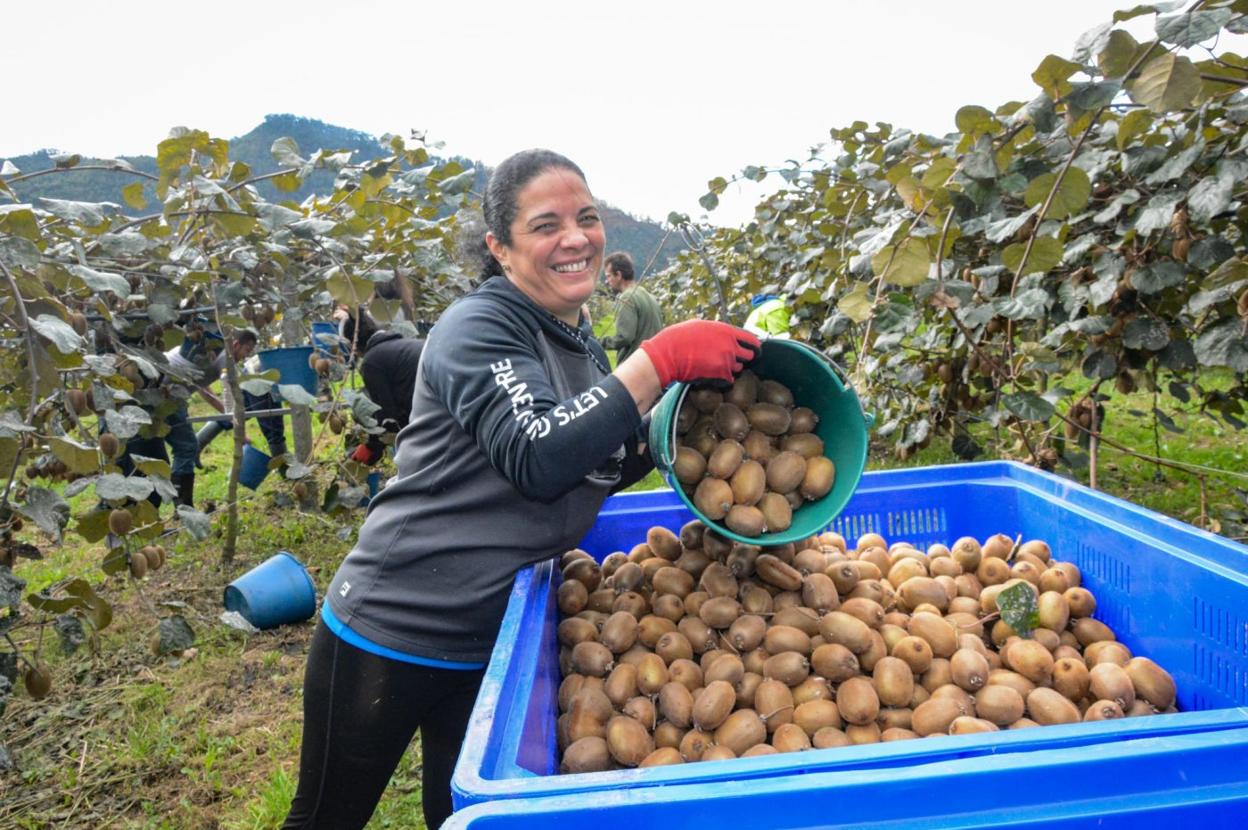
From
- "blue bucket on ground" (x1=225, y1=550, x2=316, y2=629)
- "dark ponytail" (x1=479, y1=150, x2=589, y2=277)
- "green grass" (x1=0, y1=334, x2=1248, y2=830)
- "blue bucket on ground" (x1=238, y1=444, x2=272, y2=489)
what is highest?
"dark ponytail" (x1=479, y1=150, x2=589, y2=277)

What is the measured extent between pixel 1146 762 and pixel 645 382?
0.83 meters

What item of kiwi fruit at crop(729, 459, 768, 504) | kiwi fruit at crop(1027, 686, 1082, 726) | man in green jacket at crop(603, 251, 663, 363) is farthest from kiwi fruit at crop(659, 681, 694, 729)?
man in green jacket at crop(603, 251, 663, 363)

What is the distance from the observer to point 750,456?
1646 millimetres

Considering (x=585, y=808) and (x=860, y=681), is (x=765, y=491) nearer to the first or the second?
(x=860, y=681)

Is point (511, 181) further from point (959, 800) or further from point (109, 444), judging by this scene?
point (109, 444)

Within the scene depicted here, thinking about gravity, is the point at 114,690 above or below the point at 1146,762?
below

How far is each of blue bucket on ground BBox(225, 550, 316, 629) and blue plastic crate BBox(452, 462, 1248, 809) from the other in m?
2.19

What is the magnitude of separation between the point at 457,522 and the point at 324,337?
309 centimetres

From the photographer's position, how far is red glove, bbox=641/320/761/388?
4.62 feet

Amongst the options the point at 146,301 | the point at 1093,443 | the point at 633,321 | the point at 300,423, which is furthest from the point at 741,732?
the point at 633,321

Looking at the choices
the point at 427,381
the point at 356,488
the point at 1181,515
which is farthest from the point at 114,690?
the point at 1181,515

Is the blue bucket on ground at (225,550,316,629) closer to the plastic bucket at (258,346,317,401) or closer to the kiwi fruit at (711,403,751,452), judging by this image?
the plastic bucket at (258,346,317,401)

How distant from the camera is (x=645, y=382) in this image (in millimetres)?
1389

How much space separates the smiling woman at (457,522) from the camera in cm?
155
